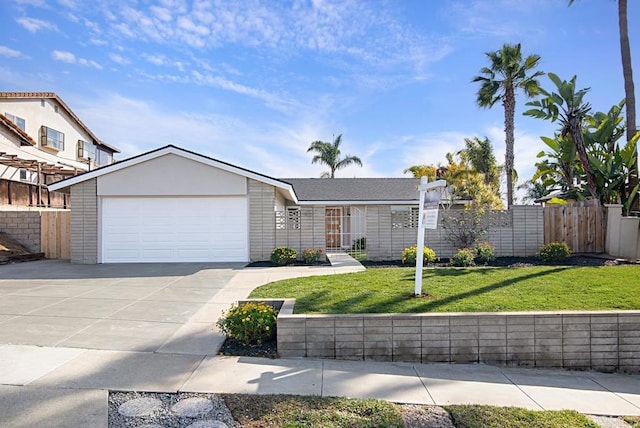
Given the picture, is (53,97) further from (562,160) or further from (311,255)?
(562,160)

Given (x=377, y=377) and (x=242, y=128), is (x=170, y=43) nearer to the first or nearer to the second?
(x=242, y=128)

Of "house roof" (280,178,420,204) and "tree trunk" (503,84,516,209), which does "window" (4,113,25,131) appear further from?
"tree trunk" (503,84,516,209)

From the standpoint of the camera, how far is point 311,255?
12.7m

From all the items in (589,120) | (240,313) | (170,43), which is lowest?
(240,313)

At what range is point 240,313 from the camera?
5.21m

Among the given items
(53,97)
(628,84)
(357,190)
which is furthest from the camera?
(53,97)

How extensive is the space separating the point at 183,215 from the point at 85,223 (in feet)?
11.0

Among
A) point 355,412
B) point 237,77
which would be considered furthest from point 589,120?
point 355,412

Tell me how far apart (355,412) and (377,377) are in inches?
36.7

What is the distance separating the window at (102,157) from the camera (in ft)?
→ 109

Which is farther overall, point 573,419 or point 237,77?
point 237,77

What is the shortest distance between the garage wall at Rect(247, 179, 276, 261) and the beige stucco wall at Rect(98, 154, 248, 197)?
456 millimetres

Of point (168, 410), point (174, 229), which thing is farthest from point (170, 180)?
point (168, 410)

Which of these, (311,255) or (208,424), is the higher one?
(311,255)
